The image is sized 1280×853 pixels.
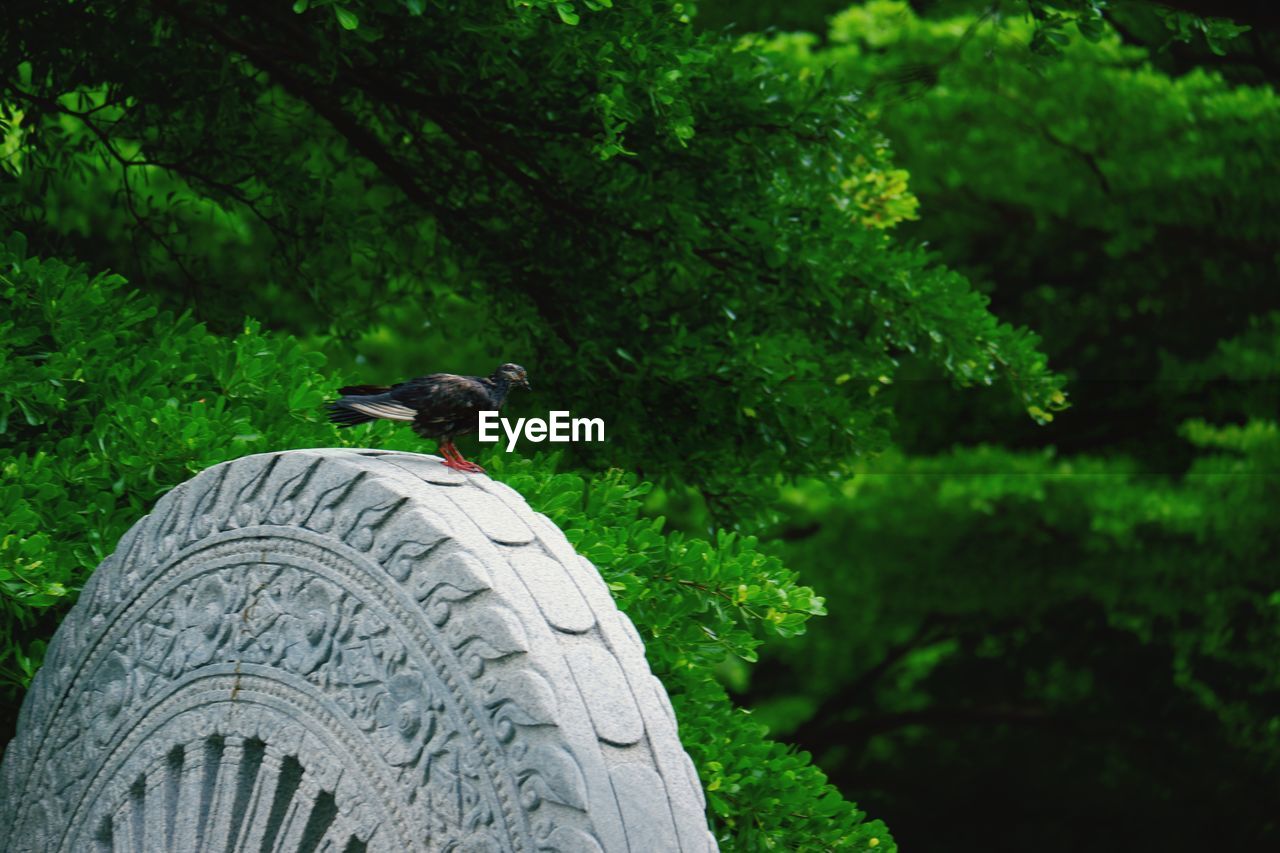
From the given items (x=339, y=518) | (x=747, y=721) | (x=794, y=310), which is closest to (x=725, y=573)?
(x=747, y=721)

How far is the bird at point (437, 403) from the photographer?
2.13 meters

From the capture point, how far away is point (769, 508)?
376cm

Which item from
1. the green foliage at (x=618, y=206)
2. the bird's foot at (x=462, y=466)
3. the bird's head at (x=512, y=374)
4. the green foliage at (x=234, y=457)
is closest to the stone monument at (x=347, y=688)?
the bird's foot at (x=462, y=466)

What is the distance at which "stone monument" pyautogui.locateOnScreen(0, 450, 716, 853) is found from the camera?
6.03 feet

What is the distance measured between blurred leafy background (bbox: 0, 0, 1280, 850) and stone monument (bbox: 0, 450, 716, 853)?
249 millimetres

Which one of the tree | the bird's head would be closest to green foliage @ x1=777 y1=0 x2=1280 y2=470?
the tree

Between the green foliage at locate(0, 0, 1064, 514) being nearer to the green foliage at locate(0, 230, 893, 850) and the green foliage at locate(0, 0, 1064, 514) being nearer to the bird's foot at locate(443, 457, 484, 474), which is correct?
the green foliage at locate(0, 230, 893, 850)

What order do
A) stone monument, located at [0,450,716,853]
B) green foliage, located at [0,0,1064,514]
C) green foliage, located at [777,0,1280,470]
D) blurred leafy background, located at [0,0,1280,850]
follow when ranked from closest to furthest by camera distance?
stone monument, located at [0,450,716,853], blurred leafy background, located at [0,0,1280,850], green foliage, located at [0,0,1064,514], green foliage, located at [777,0,1280,470]

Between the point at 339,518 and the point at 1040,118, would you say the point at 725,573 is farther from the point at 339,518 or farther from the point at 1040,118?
the point at 1040,118

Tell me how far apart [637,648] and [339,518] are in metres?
0.45

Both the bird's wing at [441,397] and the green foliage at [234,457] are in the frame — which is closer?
the bird's wing at [441,397]

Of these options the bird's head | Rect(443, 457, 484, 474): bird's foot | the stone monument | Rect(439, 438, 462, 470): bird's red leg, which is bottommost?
the stone monument

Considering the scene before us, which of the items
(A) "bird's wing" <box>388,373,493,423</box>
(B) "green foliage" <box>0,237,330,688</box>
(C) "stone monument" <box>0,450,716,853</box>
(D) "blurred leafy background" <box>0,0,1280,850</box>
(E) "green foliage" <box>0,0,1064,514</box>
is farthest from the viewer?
(E) "green foliage" <box>0,0,1064,514</box>

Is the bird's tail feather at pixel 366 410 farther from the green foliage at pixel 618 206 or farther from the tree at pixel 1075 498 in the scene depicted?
the tree at pixel 1075 498
